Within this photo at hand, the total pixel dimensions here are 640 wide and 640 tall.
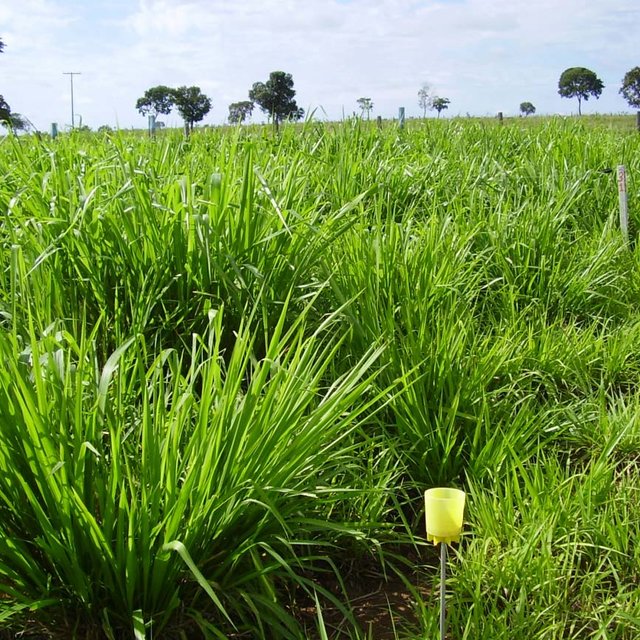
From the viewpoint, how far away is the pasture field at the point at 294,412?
148cm

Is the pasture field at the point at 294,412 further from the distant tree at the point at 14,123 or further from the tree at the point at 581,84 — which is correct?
the tree at the point at 581,84

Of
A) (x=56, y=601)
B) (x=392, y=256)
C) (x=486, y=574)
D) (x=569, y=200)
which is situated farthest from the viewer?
(x=569, y=200)

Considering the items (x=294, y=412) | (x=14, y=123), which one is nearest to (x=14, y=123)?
(x=14, y=123)

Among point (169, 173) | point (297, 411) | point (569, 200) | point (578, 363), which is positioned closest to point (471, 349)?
point (578, 363)

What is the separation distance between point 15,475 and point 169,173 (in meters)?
1.82

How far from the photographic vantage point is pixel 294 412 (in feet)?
5.42

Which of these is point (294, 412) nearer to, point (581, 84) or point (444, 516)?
point (444, 516)

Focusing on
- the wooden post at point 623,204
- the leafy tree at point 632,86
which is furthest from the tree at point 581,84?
the wooden post at point 623,204

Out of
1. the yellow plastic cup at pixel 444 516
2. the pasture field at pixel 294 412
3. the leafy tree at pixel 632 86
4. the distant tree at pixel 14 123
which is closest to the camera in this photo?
the yellow plastic cup at pixel 444 516

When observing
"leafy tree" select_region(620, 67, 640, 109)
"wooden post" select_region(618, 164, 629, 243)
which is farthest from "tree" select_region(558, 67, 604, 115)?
"wooden post" select_region(618, 164, 629, 243)

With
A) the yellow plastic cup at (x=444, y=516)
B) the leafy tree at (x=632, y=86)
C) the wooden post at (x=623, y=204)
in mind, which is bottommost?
the yellow plastic cup at (x=444, y=516)

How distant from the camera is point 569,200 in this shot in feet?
13.5

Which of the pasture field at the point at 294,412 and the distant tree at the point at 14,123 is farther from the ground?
the distant tree at the point at 14,123

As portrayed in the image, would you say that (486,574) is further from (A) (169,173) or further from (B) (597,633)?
(A) (169,173)
